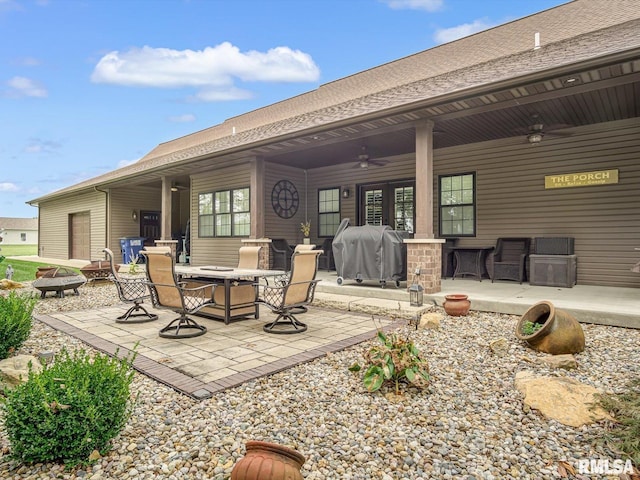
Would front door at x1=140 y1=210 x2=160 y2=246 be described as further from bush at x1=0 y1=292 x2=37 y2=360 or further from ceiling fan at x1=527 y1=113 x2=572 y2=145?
ceiling fan at x1=527 y1=113 x2=572 y2=145

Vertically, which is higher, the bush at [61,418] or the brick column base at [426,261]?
the brick column base at [426,261]

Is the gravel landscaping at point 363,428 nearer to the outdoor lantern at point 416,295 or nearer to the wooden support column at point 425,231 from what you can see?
the outdoor lantern at point 416,295

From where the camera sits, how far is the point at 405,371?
2.62 meters

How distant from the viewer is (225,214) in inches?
422

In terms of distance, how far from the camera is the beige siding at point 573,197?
6.29 meters

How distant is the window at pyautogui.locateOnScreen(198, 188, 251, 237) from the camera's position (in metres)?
10.2

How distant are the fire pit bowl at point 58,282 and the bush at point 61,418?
5.64m

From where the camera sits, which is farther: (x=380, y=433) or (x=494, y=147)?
(x=494, y=147)

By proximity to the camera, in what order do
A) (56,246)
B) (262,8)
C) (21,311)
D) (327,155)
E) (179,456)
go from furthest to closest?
(56,246) < (262,8) < (327,155) < (21,311) < (179,456)

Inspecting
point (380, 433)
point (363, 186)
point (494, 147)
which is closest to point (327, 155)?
point (363, 186)

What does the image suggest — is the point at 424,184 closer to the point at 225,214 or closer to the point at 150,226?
the point at 225,214

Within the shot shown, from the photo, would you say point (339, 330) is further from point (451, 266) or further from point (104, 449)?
point (451, 266)

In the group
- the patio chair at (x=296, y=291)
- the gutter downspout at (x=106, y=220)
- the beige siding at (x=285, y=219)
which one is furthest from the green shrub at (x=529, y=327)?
the gutter downspout at (x=106, y=220)

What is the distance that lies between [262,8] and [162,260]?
10.00m
